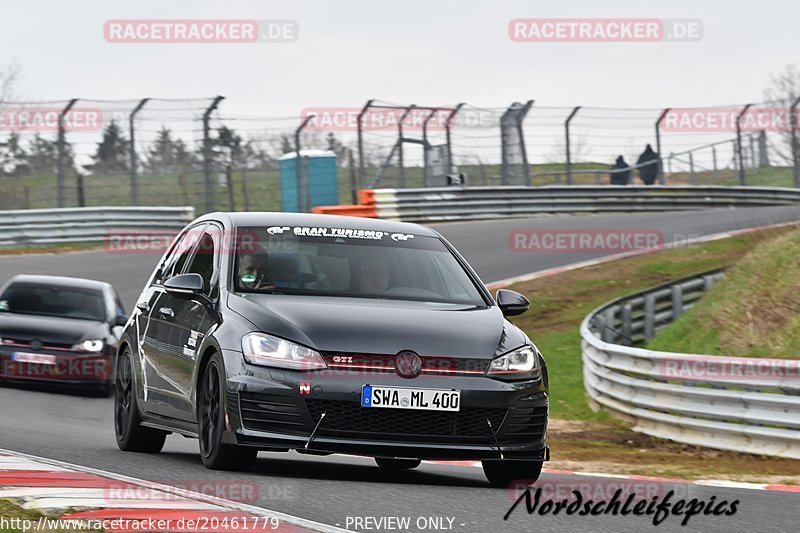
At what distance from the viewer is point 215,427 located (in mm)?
7805

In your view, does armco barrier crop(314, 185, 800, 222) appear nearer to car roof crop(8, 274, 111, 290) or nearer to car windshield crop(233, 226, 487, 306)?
car roof crop(8, 274, 111, 290)

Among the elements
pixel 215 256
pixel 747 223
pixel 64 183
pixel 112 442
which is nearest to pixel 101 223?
pixel 64 183

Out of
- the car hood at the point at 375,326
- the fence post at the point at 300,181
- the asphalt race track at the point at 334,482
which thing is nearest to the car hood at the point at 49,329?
the asphalt race track at the point at 334,482

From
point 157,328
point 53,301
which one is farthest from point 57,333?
point 157,328

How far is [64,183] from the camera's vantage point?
30125 mm

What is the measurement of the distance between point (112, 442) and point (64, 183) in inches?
788

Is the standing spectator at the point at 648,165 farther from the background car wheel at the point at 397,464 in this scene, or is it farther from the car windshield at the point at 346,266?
the car windshield at the point at 346,266

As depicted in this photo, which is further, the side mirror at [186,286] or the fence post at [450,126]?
the fence post at [450,126]

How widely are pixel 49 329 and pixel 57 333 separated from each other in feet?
0.38

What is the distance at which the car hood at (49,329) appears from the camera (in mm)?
15883

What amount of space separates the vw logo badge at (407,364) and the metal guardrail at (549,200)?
935 inches

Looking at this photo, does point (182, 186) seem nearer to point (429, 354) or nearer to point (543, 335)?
point (543, 335)

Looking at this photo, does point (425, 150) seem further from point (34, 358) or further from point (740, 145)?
point (34, 358)

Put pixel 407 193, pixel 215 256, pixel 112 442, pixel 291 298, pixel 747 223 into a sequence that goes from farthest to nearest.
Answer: pixel 407 193 < pixel 747 223 < pixel 112 442 < pixel 215 256 < pixel 291 298
